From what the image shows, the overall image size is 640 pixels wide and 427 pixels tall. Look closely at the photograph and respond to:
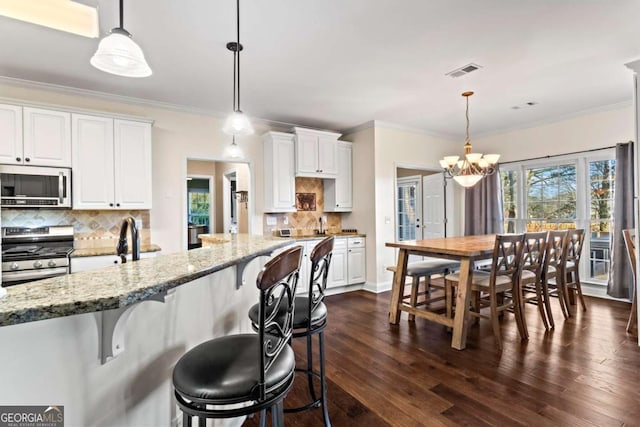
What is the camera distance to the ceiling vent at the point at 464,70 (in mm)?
3113

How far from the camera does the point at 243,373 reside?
43.4 inches

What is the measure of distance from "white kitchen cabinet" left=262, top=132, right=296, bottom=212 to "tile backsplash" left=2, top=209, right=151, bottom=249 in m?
1.62

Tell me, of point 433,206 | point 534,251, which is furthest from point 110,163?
point 433,206

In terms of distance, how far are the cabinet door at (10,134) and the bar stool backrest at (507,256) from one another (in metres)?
4.58

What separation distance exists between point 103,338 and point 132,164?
3.21 m

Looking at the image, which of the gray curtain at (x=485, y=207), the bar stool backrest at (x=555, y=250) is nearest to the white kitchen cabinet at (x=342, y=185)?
the gray curtain at (x=485, y=207)

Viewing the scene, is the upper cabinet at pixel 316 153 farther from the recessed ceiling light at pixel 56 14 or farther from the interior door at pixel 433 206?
the recessed ceiling light at pixel 56 14

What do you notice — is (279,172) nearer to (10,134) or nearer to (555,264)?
(10,134)

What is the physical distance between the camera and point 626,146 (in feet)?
13.5

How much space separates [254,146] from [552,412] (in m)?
4.27

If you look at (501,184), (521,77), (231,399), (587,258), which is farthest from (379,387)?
(501,184)

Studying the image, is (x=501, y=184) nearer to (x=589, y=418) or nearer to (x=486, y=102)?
(x=486, y=102)

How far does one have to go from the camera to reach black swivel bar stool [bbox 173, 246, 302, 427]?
3.37ft

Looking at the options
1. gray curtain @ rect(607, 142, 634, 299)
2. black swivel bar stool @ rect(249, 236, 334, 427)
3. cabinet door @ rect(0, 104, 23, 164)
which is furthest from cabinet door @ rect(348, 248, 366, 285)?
cabinet door @ rect(0, 104, 23, 164)
